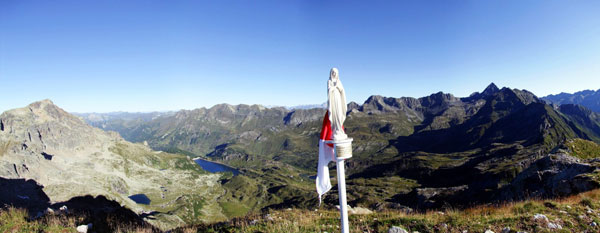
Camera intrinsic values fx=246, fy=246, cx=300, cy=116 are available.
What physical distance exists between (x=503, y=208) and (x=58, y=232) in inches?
964

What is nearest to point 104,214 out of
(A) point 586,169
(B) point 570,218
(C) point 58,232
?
(C) point 58,232

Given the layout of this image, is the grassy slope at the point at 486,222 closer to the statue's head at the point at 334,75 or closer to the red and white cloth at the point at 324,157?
the red and white cloth at the point at 324,157

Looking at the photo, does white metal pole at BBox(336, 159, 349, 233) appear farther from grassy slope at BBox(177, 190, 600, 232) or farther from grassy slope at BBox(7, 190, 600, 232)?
grassy slope at BBox(7, 190, 600, 232)

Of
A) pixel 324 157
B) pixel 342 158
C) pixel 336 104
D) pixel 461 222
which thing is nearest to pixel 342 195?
pixel 342 158

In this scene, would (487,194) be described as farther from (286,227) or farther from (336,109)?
(336,109)

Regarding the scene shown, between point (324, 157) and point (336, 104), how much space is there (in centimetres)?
192

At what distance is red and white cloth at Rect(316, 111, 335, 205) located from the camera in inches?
338

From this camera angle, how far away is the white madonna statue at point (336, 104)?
815cm

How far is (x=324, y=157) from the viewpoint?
869 centimetres

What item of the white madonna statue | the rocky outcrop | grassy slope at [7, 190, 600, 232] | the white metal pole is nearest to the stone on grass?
grassy slope at [7, 190, 600, 232]

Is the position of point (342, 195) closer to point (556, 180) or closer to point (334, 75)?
point (334, 75)

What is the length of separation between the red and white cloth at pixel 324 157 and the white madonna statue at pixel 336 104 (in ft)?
1.24

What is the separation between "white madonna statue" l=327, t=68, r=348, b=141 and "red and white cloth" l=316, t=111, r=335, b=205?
0.38 meters

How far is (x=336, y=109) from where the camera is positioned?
8273 millimetres
